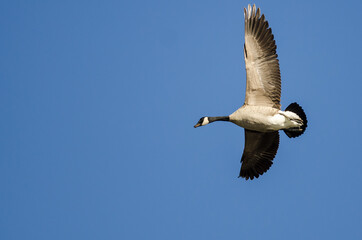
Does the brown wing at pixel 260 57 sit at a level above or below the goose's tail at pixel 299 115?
above

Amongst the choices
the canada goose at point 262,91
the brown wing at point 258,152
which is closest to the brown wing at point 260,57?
the canada goose at point 262,91

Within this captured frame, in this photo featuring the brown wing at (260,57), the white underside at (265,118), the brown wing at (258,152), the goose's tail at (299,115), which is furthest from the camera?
the brown wing at (258,152)

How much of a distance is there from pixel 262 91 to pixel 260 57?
961mm

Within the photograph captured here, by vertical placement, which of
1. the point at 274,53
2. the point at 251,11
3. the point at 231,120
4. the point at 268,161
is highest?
the point at 251,11

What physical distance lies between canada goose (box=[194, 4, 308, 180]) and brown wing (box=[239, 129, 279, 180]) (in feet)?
1.70

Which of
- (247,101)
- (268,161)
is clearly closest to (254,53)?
(247,101)

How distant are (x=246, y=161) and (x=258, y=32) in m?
4.16

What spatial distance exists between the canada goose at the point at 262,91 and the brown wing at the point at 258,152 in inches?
20.4

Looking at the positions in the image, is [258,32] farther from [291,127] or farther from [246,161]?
[246,161]

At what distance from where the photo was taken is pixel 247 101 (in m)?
13.2

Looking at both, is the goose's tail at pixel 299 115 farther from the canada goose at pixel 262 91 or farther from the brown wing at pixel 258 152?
the brown wing at pixel 258 152

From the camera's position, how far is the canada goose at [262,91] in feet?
41.6

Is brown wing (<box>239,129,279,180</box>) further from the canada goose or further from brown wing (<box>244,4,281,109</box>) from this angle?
brown wing (<box>244,4,281,109</box>)

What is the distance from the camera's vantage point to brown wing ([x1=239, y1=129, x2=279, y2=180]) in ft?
46.6
